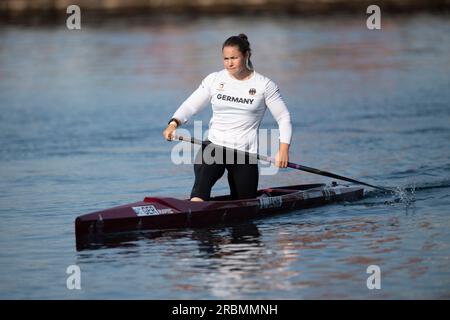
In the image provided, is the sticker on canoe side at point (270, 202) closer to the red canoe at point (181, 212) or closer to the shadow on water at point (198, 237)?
the red canoe at point (181, 212)

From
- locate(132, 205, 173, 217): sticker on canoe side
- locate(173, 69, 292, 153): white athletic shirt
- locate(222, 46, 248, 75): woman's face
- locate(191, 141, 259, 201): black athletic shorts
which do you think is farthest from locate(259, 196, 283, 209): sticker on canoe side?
locate(222, 46, 248, 75): woman's face

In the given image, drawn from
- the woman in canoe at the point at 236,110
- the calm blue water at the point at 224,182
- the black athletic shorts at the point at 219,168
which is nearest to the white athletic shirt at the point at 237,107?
the woman in canoe at the point at 236,110

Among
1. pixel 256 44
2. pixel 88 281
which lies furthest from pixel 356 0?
pixel 88 281

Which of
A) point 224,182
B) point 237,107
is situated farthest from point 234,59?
point 224,182

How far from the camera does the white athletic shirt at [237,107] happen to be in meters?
12.4

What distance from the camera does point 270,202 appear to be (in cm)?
1334

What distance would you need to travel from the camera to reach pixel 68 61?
36.8m

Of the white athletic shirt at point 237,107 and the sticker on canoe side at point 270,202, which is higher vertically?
the white athletic shirt at point 237,107

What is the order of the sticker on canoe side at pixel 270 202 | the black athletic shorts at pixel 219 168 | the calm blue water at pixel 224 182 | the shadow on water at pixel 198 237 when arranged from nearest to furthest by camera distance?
the calm blue water at pixel 224 182, the shadow on water at pixel 198 237, the black athletic shorts at pixel 219 168, the sticker on canoe side at pixel 270 202

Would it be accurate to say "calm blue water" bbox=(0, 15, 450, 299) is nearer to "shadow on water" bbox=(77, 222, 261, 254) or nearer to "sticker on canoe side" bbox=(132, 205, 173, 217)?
"shadow on water" bbox=(77, 222, 261, 254)

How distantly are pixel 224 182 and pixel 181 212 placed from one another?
3.93 meters

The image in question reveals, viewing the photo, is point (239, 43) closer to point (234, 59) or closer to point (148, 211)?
point (234, 59)

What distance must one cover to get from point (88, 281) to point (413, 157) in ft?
28.4
